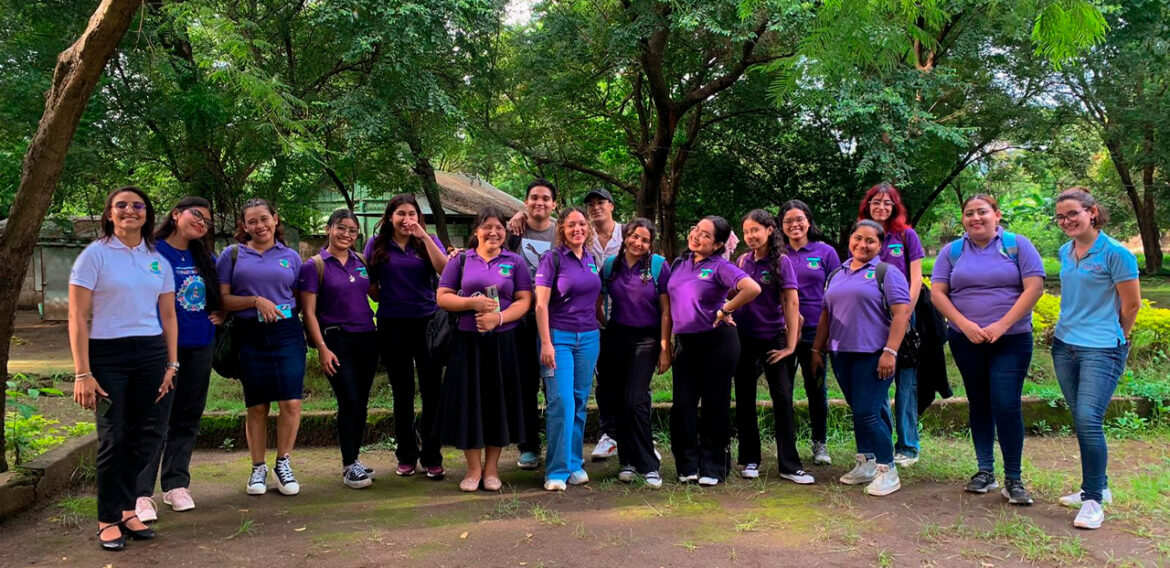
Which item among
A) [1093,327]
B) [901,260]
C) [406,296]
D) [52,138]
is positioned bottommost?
[1093,327]

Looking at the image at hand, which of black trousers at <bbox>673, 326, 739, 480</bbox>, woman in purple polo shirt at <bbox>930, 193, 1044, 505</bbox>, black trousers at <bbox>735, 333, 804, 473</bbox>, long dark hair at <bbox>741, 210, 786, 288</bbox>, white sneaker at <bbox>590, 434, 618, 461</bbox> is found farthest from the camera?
white sneaker at <bbox>590, 434, 618, 461</bbox>

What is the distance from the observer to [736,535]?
4.11m

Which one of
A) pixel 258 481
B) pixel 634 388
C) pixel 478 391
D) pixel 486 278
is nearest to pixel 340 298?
pixel 486 278

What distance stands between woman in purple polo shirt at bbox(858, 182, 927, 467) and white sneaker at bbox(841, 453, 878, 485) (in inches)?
12.3

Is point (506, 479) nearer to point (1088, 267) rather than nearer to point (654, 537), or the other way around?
point (654, 537)

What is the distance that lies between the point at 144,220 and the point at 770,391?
12.6 ft

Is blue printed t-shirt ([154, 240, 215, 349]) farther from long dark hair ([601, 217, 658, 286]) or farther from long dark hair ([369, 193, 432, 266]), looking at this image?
long dark hair ([601, 217, 658, 286])

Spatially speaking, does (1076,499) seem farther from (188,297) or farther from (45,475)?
(45,475)

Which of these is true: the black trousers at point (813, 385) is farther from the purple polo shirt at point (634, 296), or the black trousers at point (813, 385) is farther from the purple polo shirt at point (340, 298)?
the purple polo shirt at point (340, 298)

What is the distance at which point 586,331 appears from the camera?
494 centimetres

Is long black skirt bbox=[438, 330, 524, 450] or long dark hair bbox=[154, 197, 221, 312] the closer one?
long dark hair bbox=[154, 197, 221, 312]

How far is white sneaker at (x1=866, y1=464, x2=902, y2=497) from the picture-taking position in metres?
4.75

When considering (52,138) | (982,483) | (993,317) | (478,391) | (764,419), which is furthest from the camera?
(764,419)

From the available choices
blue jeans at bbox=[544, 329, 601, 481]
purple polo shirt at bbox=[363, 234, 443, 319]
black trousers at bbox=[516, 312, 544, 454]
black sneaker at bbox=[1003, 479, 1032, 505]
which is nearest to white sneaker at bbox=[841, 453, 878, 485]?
black sneaker at bbox=[1003, 479, 1032, 505]
